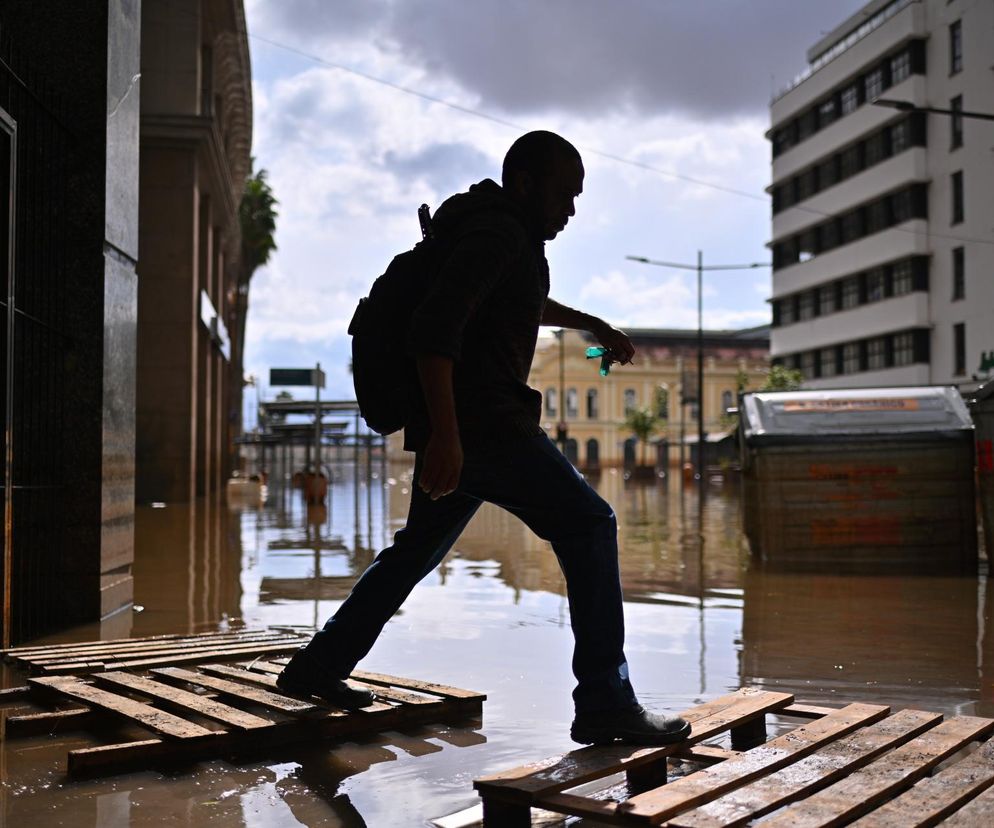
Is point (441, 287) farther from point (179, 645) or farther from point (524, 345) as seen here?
point (179, 645)

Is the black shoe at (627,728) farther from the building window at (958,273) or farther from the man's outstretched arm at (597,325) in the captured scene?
the building window at (958,273)

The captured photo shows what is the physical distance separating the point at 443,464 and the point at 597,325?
114cm

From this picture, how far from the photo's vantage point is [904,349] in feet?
170

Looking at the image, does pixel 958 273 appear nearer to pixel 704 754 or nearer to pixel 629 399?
pixel 704 754

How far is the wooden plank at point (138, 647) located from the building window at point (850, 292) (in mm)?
53455

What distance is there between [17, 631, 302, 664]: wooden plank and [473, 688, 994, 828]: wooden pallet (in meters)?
2.63

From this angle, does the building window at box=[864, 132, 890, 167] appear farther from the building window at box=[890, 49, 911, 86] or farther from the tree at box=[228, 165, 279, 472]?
the tree at box=[228, 165, 279, 472]

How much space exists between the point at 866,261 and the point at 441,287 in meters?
54.3

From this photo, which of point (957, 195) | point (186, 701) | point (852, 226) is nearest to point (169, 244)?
point (186, 701)

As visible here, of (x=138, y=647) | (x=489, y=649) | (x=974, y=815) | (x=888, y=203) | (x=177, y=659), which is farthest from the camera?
(x=888, y=203)

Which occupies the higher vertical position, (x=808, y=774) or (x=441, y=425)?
(x=441, y=425)

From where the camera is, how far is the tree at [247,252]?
4722cm

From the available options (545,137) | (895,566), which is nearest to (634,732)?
(545,137)

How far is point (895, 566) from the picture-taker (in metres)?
11.2
